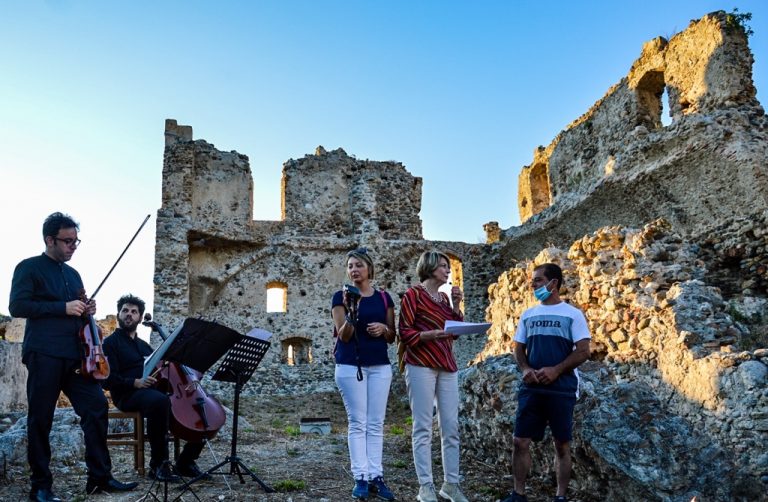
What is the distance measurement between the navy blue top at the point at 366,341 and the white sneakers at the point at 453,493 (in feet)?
3.22

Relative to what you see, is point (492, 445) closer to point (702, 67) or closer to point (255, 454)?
point (255, 454)

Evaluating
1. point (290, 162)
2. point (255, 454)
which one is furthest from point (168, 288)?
point (255, 454)

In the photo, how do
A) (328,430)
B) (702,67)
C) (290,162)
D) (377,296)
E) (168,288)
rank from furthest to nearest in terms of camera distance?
(290,162), (168,288), (702,67), (328,430), (377,296)

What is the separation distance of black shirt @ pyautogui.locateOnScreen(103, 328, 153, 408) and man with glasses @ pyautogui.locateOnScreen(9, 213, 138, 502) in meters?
0.64

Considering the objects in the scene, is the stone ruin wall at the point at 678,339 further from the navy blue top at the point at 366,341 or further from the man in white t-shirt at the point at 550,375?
the navy blue top at the point at 366,341

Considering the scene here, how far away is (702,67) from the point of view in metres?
12.9

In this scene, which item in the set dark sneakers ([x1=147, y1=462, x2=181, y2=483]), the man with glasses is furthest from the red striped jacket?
the man with glasses

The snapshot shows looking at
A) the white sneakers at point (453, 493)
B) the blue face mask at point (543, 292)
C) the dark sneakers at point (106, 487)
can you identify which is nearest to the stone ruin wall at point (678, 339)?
the white sneakers at point (453, 493)

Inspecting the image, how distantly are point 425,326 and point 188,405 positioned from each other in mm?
2236

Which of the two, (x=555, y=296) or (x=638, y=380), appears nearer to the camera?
(x=555, y=296)

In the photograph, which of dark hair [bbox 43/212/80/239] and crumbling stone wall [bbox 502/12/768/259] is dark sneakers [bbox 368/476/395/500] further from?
crumbling stone wall [bbox 502/12/768/259]

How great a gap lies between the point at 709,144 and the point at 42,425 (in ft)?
38.2

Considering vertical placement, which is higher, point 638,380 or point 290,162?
point 290,162

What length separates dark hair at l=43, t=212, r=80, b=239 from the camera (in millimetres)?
4723
